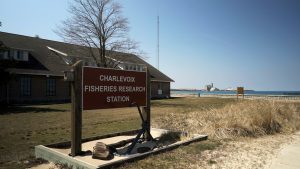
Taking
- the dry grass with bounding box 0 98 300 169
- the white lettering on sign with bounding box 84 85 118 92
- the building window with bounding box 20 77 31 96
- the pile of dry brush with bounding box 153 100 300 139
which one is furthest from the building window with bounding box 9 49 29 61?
the white lettering on sign with bounding box 84 85 118 92

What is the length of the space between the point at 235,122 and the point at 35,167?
23.6ft

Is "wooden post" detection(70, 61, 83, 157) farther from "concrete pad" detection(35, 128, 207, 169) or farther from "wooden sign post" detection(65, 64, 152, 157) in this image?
"concrete pad" detection(35, 128, 207, 169)

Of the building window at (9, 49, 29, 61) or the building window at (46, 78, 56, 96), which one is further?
the building window at (46, 78, 56, 96)

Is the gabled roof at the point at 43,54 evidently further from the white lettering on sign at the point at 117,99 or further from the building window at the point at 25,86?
the white lettering on sign at the point at 117,99

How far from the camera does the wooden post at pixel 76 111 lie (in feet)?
21.5

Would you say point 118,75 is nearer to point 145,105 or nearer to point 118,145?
point 145,105

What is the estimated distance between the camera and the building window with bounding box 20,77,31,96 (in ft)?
86.2

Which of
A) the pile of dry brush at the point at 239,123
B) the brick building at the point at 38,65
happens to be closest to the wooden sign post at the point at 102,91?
the pile of dry brush at the point at 239,123

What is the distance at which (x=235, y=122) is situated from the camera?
1048cm

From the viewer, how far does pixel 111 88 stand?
7.72 metres

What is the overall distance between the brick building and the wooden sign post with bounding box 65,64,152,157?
711 inches

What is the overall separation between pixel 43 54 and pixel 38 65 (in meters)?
3.08

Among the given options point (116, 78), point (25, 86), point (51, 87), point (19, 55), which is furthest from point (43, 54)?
point (116, 78)

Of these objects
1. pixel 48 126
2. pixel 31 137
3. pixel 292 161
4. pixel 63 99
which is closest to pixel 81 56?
pixel 63 99
